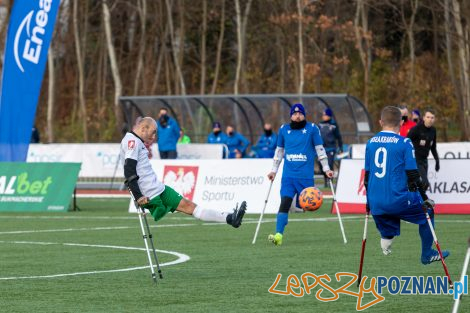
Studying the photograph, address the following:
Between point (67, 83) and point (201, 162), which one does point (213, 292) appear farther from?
point (67, 83)

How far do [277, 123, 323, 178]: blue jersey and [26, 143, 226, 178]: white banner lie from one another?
20341 millimetres

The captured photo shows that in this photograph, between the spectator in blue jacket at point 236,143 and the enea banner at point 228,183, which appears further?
the spectator in blue jacket at point 236,143

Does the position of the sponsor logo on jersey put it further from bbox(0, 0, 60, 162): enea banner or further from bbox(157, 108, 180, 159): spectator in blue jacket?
bbox(157, 108, 180, 159): spectator in blue jacket

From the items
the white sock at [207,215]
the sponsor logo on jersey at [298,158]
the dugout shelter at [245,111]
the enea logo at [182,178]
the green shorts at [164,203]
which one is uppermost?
the dugout shelter at [245,111]

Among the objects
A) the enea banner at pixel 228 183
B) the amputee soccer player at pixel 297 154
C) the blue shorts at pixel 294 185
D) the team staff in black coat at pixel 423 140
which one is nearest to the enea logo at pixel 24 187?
the enea banner at pixel 228 183

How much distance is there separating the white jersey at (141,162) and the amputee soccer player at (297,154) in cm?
530

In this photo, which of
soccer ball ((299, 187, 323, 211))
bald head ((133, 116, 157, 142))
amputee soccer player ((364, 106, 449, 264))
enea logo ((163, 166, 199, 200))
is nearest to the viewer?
amputee soccer player ((364, 106, 449, 264))

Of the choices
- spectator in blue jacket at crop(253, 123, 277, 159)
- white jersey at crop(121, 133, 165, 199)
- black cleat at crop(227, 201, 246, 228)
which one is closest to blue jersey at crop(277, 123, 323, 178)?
black cleat at crop(227, 201, 246, 228)

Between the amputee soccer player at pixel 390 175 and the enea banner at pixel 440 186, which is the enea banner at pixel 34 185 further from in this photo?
the amputee soccer player at pixel 390 175

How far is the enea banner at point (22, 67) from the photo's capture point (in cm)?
2895

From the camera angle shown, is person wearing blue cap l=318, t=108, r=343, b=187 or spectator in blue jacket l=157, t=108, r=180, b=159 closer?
person wearing blue cap l=318, t=108, r=343, b=187

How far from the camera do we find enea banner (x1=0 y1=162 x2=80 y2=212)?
28969 millimetres

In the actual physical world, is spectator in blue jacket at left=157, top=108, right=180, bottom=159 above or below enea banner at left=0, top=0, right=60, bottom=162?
below

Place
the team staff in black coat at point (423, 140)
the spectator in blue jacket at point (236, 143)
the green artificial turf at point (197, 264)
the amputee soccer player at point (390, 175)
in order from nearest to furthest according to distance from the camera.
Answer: the green artificial turf at point (197, 264)
the amputee soccer player at point (390, 175)
the team staff in black coat at point (423, 140)
the spectator in blue jacket at point (236, 143)
